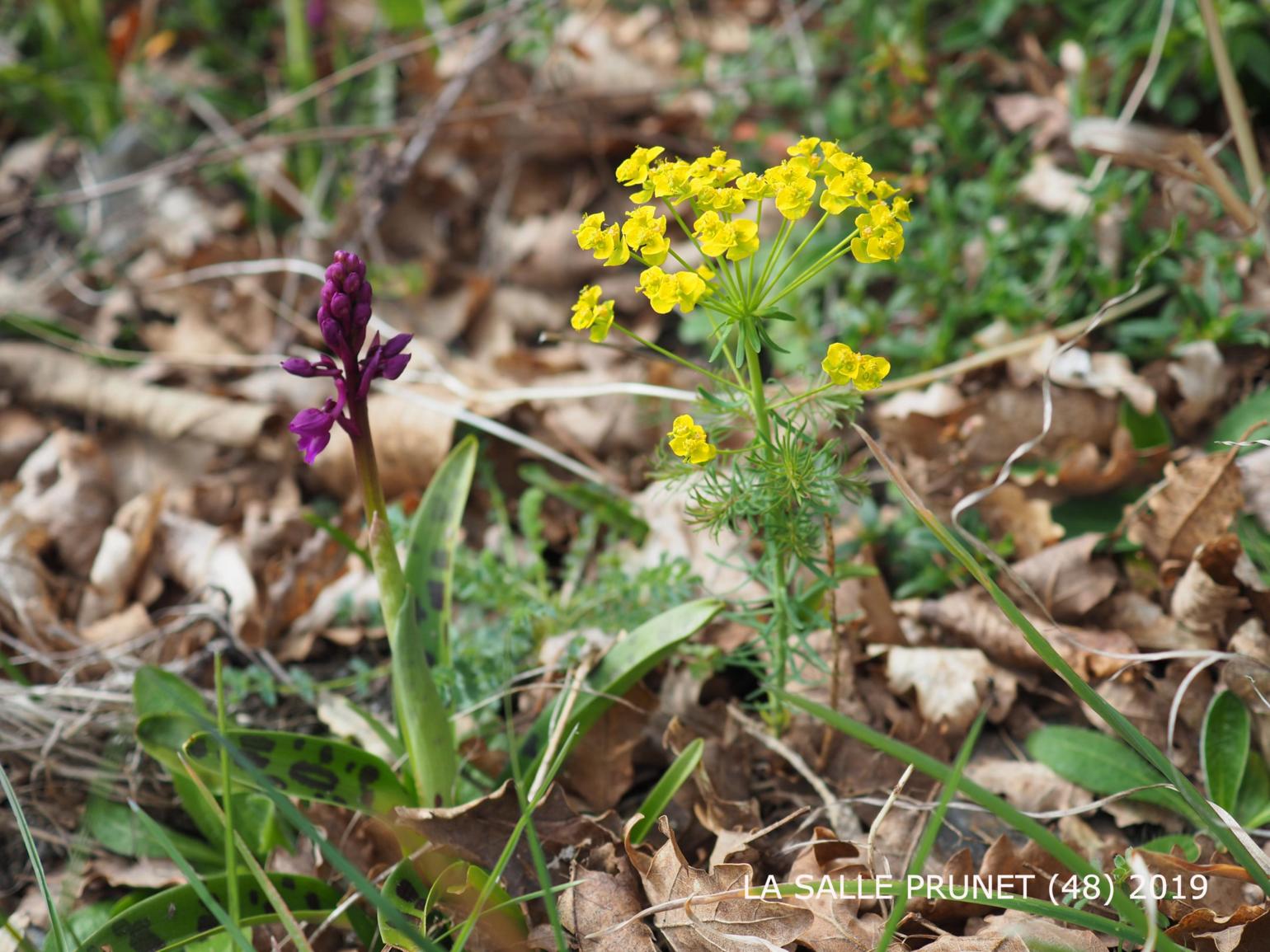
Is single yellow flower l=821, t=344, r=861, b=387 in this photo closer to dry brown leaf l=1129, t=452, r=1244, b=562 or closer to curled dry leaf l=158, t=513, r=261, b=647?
dry brown leaf l=1129, t=452, r=1244, b=562

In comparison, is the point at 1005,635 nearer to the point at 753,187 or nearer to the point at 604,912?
the point at 604,912

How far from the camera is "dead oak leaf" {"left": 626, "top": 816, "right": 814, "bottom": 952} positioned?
1.55m

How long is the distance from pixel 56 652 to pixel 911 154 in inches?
115

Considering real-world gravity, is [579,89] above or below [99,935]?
above

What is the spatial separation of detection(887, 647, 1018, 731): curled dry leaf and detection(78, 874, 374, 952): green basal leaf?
1.18 meters

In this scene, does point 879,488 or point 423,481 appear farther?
point 423,481

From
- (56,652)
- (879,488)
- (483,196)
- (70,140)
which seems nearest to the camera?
(56,652)

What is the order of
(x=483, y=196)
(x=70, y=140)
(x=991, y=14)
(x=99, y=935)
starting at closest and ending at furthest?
1. (x=99, y=935)
2. (x=991, y=14)
3. (x=483, y=196)
4. (x=70, y=140)

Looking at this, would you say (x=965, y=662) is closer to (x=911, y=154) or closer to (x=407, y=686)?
(x=407, y=686)

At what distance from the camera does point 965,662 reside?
6.81 ft

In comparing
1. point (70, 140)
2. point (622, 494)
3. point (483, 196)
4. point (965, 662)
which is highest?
point (70, 140)

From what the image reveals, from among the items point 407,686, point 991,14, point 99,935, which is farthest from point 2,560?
point 991,14

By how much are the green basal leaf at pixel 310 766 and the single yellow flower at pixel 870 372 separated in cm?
110

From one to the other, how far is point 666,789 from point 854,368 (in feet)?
2.87
